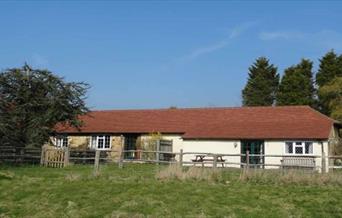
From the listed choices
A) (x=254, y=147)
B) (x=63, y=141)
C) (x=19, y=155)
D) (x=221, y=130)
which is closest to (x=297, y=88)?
(x=221, y=130)

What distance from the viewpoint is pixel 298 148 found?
33812 millimetres

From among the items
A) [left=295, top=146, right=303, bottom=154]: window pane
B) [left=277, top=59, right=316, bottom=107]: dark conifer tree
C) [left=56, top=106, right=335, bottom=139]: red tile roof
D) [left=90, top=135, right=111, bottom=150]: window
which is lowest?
[left=295, top=146, right=303, bottom=154]: window pane

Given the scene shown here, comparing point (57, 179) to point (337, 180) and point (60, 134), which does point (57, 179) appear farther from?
point (60, 134)

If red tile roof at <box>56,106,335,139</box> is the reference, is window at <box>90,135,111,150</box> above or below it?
below

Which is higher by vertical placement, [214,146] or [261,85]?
[261,85]

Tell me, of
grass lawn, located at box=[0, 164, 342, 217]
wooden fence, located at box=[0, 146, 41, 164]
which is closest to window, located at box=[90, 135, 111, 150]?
wooden fence, located at box=[0, 146, 41, 164]

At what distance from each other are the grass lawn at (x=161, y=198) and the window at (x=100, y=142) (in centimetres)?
2416

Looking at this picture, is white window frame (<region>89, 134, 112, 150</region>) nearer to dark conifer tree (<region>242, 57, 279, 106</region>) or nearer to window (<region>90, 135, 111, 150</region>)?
window (<region>90, 135, 111, 150</region>)

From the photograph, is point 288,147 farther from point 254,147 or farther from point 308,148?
point 254,147

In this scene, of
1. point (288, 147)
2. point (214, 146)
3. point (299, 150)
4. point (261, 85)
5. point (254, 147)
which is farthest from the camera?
point (261, 85)

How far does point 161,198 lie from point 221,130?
23.6 meters

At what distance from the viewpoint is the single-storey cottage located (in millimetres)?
34000

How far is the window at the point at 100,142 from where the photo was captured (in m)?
42.6

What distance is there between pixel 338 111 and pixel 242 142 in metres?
16.7
